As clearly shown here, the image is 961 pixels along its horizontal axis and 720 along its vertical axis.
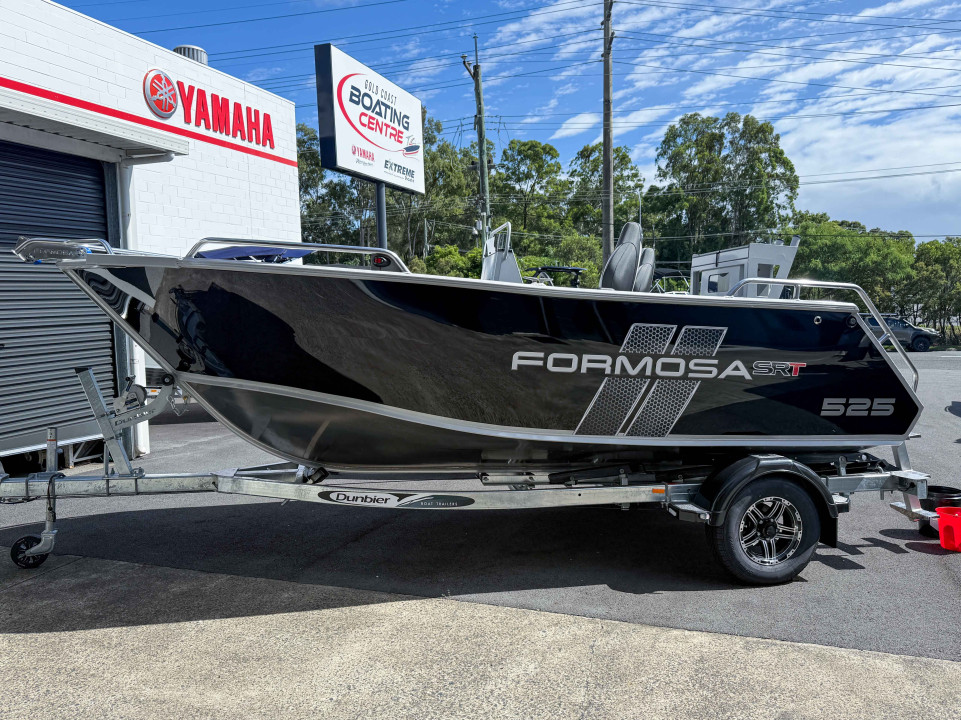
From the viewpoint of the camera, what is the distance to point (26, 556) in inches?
157

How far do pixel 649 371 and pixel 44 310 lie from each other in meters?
5.82

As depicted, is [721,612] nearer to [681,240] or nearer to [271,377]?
[271,377]

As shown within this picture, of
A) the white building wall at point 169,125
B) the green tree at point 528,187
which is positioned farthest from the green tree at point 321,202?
the white building wall at point 169,125

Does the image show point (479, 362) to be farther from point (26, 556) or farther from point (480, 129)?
point (480, 129)

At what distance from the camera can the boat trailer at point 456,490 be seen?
367cm

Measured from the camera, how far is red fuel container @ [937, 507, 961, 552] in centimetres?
413

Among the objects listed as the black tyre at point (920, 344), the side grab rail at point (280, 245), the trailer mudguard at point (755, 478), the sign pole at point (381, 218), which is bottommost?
the black tyre at point (920, 344)

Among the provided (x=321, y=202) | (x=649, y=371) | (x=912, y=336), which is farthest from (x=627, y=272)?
(x=321, y=202)

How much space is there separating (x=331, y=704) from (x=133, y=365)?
5770mm

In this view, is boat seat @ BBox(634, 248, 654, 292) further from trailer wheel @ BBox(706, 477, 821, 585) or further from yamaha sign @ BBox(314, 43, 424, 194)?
yamaha sign @ BBox(314, 43, 424, 194)

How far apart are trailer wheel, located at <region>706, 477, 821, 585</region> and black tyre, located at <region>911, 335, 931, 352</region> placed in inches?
1082

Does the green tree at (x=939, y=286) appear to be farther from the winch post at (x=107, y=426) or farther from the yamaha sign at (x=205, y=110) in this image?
the winch post at (x=107, y=426)

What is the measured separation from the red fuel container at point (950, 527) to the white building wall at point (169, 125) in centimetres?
752

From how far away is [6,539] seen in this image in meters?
4.61
